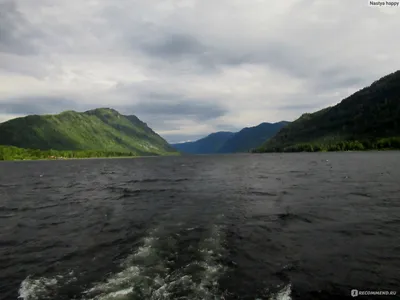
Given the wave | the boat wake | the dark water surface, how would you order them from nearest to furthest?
the boat wake, the wave, the dark water surface

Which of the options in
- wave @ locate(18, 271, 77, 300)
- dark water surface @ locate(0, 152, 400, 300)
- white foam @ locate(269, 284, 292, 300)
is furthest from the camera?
dark water surface @ locate(0, 152, 400, 300)

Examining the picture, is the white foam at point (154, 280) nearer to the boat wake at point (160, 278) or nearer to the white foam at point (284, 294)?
the boat wake at point (160, 278)

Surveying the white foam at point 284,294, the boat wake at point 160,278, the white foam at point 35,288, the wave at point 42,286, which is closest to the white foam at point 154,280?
the boat wake at point 160,278

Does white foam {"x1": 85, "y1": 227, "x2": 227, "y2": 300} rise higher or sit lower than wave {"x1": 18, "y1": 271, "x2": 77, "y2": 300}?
higher

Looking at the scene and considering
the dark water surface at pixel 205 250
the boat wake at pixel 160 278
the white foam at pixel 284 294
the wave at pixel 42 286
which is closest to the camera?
the white foam at pixel 284 294

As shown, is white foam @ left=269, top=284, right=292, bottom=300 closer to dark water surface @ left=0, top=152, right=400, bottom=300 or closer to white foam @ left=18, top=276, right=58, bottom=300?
dark water surface @ left=0, top=152, right=400, bottom=300

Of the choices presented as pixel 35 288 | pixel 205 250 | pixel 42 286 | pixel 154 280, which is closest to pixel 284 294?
pixel 154 280

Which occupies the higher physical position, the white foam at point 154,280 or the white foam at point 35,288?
the white foam at point 154,280

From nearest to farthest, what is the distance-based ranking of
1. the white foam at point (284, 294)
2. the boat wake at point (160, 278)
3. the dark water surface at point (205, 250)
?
1. the white foam at point (284, 294)
2. the boat wake at point (160, 278)
3. the dark water surface at point (205, 250)

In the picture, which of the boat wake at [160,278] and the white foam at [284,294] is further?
the boat wake at [160,278]

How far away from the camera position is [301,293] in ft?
53.3

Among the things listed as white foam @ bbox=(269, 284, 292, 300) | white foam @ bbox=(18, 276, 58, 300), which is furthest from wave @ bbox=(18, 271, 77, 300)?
white foam @ bbox=(269, 284, 292, 300)

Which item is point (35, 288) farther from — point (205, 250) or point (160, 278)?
point (205, 250)

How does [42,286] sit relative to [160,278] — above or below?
below
